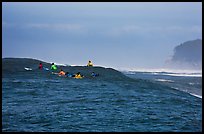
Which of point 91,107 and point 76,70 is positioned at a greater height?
point 76,70

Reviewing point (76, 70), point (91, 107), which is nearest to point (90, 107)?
point (91, 107)

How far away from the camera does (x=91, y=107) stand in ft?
64.6

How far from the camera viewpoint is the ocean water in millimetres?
15773

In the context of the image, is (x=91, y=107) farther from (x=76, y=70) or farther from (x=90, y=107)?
(x=76, y=70)

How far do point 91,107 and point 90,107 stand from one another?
50mm

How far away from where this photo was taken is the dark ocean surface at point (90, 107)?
15.8 m

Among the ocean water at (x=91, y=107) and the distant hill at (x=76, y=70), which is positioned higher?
the distant hill at (x=76, y=70)

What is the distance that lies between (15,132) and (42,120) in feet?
7.69

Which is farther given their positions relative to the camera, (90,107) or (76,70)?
(76,70)

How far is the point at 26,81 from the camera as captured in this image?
28.2 meters

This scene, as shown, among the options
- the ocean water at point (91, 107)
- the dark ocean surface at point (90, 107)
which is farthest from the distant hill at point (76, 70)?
the ocean water at point (91, 107)

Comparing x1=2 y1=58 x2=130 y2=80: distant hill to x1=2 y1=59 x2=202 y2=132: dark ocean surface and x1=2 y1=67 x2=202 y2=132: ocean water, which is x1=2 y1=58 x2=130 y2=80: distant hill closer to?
x1=2 y1=59 x2=202 y2=132: dark ocean surface

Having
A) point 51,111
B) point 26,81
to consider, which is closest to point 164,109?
point 51,111

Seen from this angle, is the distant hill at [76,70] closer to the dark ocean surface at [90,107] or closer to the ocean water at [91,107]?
the dark ocean surface at [90,107]
